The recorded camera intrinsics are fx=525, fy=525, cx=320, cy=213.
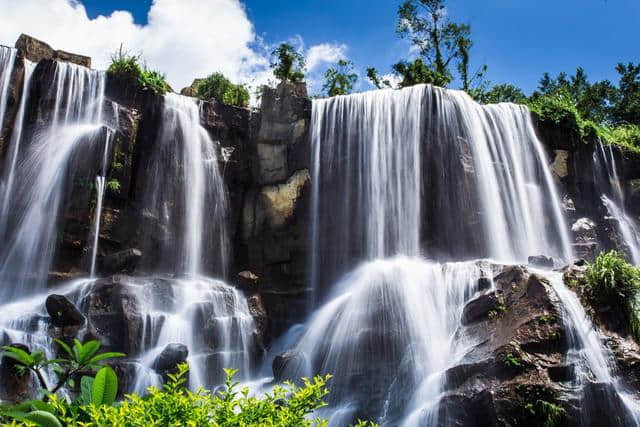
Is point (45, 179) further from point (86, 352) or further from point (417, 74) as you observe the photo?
point (417, 74)

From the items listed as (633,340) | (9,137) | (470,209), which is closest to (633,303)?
(633,340)

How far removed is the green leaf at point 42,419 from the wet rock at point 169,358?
28.1 feet

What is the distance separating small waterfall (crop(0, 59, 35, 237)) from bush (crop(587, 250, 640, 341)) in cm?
1454

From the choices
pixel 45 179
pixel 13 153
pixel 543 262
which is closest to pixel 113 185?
pixel 45 179

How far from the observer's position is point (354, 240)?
55.6ft

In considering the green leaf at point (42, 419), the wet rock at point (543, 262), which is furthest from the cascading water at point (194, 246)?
the green leaf at point (42, 419)

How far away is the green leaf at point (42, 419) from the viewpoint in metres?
2.49

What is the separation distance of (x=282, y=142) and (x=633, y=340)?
1221 cm

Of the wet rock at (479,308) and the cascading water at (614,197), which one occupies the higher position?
the cascading water at (614,197)

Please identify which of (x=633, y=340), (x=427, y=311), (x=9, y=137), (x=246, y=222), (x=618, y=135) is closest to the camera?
(x=633, y=340)

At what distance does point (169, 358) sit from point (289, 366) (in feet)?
8.51

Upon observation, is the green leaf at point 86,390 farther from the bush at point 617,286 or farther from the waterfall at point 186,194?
the waterfall at point 186,194

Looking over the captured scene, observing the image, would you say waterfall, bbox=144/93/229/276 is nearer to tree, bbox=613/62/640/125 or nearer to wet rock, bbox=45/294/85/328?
wet rock, bbox=45/294/85/328

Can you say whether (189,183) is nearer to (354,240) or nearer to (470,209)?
(354,240)
